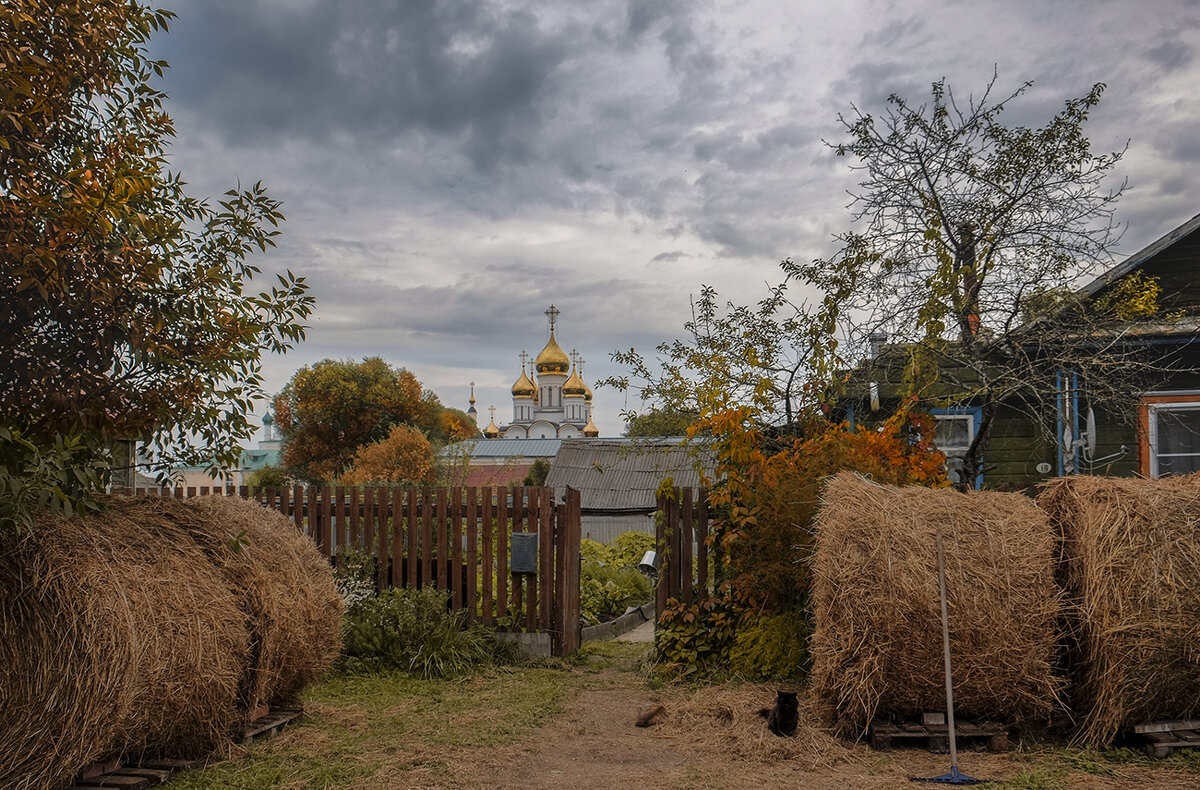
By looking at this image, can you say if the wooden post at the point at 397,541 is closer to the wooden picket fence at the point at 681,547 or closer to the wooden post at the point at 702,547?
the wooden picket fence at the point at 681,547

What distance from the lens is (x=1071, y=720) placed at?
5965mm

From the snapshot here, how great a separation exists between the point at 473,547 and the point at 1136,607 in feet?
19.3

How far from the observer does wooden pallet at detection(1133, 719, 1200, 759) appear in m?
5.58

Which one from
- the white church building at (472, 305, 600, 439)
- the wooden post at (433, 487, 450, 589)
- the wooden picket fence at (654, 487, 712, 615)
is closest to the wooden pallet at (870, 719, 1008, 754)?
the wooden picket fence at (654, 487, 712, 615)

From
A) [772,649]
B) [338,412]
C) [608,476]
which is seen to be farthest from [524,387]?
[772,649]

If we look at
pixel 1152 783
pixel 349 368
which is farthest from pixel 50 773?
pixel 349 368

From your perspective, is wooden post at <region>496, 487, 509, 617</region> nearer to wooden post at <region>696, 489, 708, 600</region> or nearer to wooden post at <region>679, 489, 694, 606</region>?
wooden post at <region>679, 489, 694, 606</region>

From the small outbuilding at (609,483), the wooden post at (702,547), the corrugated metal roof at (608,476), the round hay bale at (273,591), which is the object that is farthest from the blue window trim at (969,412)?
the corrugated metal roof at (608,476)

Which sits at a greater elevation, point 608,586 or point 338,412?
point 338,412

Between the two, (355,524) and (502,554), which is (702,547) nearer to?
(502,554)

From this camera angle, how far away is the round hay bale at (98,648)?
448 cm

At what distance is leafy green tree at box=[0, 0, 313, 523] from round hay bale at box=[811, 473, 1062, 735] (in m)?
3.90

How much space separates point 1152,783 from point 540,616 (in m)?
5.62

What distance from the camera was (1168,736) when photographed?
566cm
